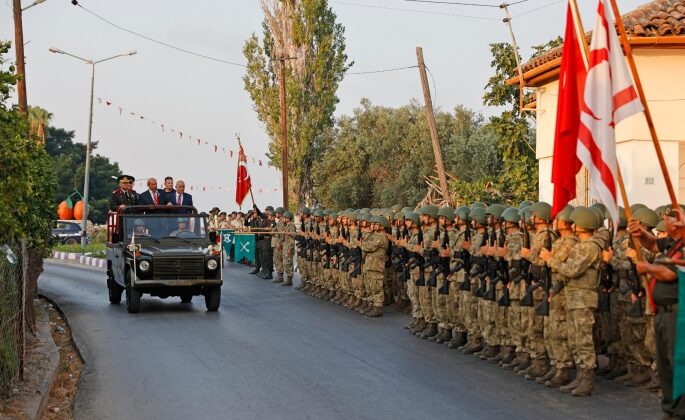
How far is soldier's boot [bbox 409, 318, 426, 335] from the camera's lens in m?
14.2

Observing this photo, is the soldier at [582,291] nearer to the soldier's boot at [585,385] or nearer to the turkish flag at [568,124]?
the soldier's boot at [585,385]

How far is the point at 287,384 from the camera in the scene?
32.8ft

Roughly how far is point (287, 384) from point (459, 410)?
2086 millimetres

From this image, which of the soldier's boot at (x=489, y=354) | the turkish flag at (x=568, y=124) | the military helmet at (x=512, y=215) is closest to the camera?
the turkish flag at (x=568, y=124)

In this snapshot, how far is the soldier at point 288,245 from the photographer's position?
77.3 ft

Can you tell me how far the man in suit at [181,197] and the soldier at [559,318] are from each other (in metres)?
11.4

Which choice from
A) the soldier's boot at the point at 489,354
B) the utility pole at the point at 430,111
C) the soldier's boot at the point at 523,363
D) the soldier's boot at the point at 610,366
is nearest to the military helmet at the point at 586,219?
the soldier's boot at the point at 610,366

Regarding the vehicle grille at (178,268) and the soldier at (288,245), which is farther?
the soldier at (288,245)

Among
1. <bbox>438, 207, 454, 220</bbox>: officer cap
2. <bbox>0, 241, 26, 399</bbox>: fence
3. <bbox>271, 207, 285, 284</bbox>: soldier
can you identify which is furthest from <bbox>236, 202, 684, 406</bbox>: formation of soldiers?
<bbox>271, 207, 285, 284</bbox>: soldier

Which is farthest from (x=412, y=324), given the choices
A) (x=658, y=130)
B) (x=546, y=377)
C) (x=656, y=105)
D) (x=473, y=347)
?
(x=656, y=105)

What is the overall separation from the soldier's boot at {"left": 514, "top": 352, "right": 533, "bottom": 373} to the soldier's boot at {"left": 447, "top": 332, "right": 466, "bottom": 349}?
182 centimetres

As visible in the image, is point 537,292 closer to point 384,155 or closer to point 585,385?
point 585,385

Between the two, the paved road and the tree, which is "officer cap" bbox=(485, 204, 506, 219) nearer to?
the paved road

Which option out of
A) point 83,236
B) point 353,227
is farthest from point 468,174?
point 353,227
